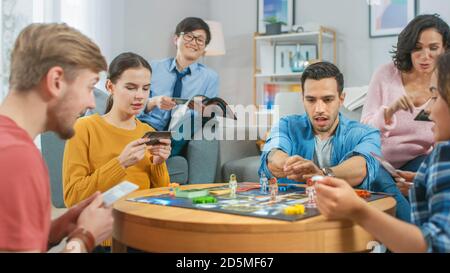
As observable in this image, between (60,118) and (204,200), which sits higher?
(60,118)

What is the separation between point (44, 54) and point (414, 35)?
178cm

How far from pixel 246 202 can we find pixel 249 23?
4.21 meters

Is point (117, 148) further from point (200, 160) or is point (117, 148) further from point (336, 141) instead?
point (200, 160)

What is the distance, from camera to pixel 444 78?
100cm

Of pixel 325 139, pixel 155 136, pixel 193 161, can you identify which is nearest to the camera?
pixel 155 136

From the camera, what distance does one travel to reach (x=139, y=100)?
193 cm

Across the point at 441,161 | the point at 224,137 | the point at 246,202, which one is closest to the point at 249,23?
the point at 224,137

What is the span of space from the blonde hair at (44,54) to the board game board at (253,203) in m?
0.50

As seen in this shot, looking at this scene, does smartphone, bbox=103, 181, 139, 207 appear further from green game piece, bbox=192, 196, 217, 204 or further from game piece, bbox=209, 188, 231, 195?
game piece, bbox=209, 188, 231, 195

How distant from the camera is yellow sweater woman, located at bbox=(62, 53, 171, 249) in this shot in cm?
168

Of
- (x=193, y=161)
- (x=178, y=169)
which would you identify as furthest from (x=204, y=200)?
(x=193, y=161)

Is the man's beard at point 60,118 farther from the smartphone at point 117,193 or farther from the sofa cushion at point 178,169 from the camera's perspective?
the sofa cushion at point 178,169

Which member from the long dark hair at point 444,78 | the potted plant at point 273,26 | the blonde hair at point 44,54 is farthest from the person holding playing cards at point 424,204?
the potted plant at point 273,26

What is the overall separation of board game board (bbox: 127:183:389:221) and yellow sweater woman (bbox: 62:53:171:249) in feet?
0.84
